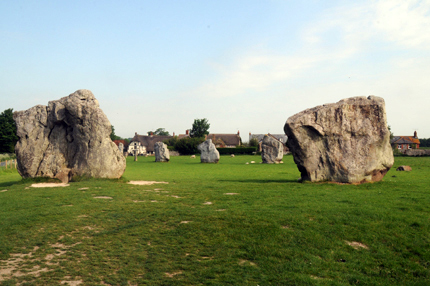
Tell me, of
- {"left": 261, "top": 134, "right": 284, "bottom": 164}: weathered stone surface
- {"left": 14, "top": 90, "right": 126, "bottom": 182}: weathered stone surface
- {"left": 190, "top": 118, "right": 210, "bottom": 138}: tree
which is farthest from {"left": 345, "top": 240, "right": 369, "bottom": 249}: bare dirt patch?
{"left": 190, "top": 118, "right": 210, "bottom": 138}: tree

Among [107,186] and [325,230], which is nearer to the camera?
[325,230]

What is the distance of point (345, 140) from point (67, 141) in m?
14.4

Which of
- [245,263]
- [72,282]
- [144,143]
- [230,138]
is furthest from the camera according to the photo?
[230,138]

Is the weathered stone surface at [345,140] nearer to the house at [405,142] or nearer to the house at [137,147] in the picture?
the house at [137,147]

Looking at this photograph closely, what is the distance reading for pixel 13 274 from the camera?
622cm

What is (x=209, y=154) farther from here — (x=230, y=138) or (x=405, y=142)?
(x=405, y=142)

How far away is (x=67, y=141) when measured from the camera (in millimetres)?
19016

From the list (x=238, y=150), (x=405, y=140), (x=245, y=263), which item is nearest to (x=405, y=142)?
(x=405, y=140)

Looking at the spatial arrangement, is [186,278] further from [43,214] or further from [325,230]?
[43,214]

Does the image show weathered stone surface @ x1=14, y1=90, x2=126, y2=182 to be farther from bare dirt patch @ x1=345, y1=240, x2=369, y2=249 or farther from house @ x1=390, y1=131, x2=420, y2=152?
house @ x1=390, y1=131, x2=420, y2=152

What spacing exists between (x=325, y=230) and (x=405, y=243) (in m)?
1.66

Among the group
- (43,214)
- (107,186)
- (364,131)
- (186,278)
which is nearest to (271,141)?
(364,131)

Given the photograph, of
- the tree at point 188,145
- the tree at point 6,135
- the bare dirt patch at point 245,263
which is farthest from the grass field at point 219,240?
the tree at point 6,135

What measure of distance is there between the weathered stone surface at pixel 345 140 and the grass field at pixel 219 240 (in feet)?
11.8
